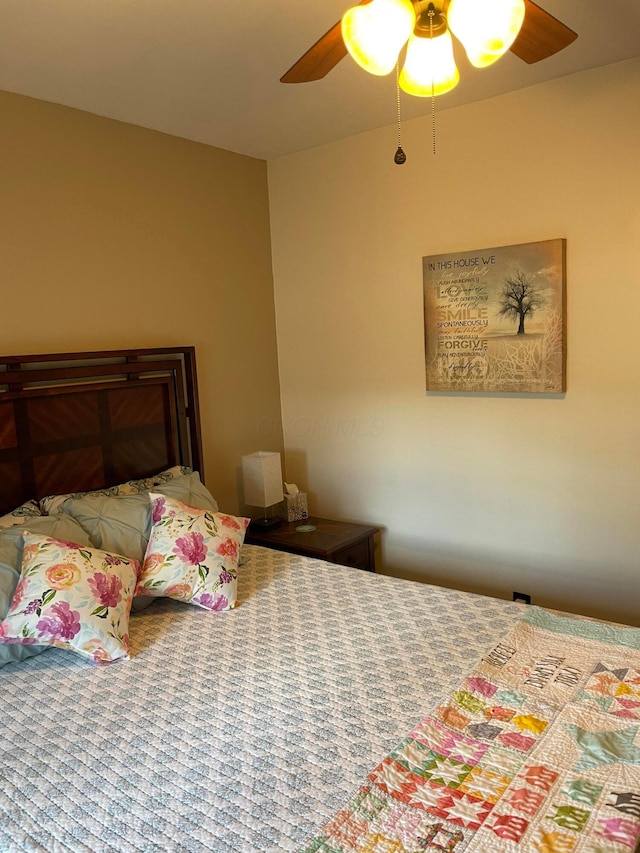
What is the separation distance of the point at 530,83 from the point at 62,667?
274 cm

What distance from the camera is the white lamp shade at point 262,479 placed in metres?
3.24

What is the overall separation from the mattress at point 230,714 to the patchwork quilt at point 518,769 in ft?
0.22

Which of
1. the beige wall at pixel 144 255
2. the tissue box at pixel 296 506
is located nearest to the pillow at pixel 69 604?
the beige wall at pixel 144 255

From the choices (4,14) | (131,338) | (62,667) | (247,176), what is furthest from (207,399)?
(4,14)

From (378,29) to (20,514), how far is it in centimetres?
194

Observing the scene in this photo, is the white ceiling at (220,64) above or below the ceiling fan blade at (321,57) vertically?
above

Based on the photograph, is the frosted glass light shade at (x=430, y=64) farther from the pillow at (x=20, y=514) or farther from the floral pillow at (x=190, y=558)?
the pillow at (x=20, y=514)

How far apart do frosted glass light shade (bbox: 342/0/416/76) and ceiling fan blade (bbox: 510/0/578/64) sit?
315mm

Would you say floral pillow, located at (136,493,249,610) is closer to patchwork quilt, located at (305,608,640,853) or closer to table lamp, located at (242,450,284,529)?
table lamp, located at (242,450,284,529)

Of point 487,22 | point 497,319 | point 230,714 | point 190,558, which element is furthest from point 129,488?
point 487,22

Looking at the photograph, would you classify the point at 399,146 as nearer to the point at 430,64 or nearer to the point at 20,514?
the point at 430,64

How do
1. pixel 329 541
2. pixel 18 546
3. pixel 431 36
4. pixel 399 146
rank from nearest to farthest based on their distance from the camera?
pixel 431 36 → pixel 18 546 → pixel 399 146 → pixel 329 541

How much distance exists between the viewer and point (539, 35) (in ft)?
5.08

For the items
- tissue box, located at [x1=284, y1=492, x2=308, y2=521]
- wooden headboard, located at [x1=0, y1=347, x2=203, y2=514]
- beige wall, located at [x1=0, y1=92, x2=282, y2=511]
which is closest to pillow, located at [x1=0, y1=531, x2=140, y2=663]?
wooden headboard, located at [x1=0, y1=347, x2=203, y2=514]
